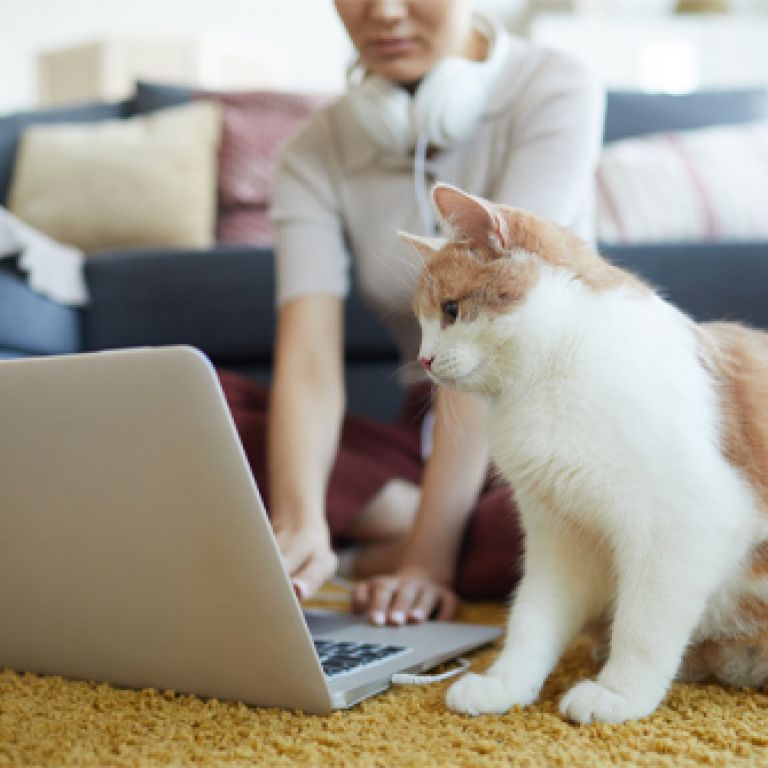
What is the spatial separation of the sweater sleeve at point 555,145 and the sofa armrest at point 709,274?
461 millimetres

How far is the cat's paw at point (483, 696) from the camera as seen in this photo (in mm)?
758

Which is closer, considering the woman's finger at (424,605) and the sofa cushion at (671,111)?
the woman's finger at (424,605)

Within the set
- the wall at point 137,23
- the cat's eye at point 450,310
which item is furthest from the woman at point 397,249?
the wall at point 137,23

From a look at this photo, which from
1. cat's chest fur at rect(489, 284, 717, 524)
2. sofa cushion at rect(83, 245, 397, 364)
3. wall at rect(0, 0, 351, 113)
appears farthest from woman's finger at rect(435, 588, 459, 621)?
wall at rect(0, 0, 351, 113)

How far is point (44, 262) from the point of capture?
5.84 ft

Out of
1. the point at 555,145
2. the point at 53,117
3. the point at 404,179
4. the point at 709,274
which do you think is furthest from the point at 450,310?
the point at 53,117

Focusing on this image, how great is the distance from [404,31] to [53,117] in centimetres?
194

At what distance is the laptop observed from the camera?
0.64 meters

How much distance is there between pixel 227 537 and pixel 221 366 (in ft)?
4.61

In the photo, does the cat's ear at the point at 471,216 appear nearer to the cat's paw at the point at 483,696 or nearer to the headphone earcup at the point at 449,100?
the cat's paw at the point at 483,696

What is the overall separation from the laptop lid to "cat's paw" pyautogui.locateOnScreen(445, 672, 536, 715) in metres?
0.11

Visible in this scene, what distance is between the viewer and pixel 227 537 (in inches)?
26.0

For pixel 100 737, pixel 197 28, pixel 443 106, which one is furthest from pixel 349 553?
pixel 197 28

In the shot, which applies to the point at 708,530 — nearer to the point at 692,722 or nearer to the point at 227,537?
the point at 692,722
